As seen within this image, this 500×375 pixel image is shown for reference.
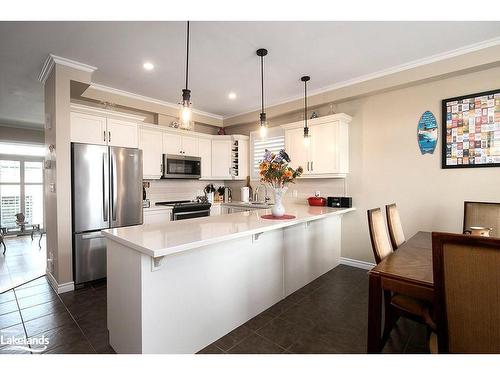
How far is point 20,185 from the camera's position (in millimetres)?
6543

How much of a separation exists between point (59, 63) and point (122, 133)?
1022mm

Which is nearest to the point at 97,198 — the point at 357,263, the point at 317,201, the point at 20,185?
the point at 317,201

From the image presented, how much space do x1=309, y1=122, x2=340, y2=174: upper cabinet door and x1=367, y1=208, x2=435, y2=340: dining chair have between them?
157 cm

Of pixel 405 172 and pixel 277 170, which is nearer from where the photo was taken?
pixel 277 170

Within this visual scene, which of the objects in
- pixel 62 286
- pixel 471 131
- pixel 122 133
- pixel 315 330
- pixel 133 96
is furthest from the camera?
pixel 133 96

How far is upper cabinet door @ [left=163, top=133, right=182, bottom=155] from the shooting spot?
4.18 metres

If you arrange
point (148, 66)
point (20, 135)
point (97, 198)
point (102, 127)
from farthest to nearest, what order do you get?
point (20, 135) → point (102, 127) → point (97, 198) → point (148, 66)

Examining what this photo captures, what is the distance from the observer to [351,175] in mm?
3666

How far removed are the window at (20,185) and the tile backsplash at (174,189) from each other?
4.23 m

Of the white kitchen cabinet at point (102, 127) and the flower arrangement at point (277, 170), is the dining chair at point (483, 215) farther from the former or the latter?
the white kitchen cabinet at point (102, 127)

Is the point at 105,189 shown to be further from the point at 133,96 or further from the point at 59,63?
the point at 133,96
